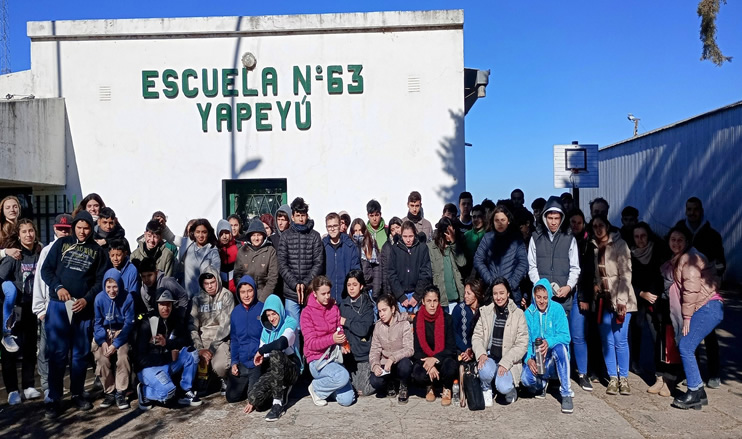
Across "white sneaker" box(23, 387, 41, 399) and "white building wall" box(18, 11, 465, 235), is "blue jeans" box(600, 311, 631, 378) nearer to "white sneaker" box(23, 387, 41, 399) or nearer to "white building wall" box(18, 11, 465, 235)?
"white building wall" box(18, 11, 465, 235)

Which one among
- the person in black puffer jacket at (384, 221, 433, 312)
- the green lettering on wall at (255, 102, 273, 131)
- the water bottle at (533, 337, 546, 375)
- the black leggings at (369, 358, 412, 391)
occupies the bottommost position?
the black leggings at (369, 358, 412, 391)

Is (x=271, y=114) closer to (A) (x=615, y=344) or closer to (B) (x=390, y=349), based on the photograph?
(B) (x=390, y=349)

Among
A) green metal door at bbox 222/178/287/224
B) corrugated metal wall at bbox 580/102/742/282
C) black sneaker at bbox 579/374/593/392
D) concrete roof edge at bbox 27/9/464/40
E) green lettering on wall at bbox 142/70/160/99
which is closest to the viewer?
black sneaker at bbox 579/374/593/392

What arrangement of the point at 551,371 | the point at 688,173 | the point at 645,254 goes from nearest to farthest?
the point at 551,371, the point at 645,254, the point at 688,173

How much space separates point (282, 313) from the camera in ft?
20.1

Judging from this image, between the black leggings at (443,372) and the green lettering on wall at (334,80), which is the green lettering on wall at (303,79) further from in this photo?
the black leggings at (443,372)

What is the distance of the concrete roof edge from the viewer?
941cm

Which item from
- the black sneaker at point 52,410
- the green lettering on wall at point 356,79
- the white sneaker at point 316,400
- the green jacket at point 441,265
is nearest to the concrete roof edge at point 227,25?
the green lettering on wall at point 356,79

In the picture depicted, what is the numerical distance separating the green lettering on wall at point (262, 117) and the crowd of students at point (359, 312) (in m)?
3.19

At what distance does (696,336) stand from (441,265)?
263 cm

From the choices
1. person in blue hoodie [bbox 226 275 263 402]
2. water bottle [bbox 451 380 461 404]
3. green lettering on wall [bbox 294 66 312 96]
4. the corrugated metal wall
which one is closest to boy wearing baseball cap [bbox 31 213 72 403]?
person in blue hoodie [bbox 226 275 263 402]

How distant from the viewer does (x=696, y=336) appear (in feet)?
18.2

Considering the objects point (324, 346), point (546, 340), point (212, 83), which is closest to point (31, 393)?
point (324, 346)

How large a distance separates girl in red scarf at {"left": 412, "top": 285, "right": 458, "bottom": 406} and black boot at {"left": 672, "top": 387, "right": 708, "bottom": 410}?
212 centimetres
